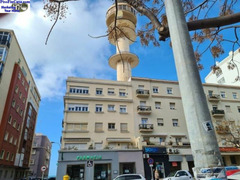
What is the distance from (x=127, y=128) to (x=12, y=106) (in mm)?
20355

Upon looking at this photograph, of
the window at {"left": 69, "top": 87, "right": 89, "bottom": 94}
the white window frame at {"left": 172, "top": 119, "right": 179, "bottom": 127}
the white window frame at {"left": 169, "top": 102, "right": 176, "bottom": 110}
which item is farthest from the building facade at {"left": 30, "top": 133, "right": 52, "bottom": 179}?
the white window frame at {"left": 169, "top": 102, "right": 176, "bottom": 110}

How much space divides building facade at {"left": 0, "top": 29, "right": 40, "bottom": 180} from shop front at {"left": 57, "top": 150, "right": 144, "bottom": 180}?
11.9 m

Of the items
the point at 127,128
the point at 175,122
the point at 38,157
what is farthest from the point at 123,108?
the point at 38,157

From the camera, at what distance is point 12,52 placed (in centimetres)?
3161

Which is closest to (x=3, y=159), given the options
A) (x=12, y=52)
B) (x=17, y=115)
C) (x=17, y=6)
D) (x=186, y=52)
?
(x=17, y=115)

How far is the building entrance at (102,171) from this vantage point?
75.9 feet

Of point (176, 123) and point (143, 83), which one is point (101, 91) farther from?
point (176, 123)

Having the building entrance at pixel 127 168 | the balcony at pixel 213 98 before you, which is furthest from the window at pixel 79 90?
the balcony at pixel 213 98

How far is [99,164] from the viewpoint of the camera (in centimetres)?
2386

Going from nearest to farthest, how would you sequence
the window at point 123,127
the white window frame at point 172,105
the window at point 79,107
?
the window at point 79,107 → the window at point 123,127 → the white window frame at point 172,105

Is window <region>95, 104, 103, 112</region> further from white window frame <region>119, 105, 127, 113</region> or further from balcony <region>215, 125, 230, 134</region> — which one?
balcony <region>215, 125, 230, 134</region>

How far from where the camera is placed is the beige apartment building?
23469 mm

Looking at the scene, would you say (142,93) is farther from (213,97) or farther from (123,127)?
(213,97)

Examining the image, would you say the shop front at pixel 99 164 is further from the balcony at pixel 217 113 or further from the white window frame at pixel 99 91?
the balcony at pixel 217 113
